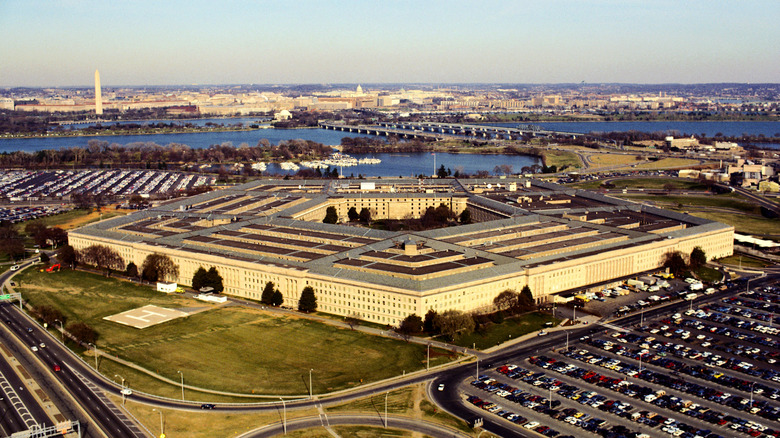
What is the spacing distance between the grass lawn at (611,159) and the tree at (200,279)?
78.2 meters

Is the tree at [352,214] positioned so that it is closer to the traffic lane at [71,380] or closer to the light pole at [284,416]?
the traffic lane at [71,380]

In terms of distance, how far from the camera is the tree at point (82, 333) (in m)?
34.9

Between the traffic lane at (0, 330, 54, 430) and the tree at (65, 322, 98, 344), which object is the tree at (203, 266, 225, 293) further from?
the traffic lane at (0, 330, 54, 430)

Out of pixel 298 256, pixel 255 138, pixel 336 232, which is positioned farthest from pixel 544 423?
pixel 255 138

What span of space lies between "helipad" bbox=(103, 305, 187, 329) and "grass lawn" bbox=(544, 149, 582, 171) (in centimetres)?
7431

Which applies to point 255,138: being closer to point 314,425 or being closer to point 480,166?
point 480,166

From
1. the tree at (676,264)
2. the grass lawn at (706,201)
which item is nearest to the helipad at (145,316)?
the tree at (676,264)

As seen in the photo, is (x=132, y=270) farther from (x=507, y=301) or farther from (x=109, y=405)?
(x=507, y=301)

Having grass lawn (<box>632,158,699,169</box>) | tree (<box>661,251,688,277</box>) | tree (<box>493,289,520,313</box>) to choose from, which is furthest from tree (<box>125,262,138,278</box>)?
grass lawn (<box>632,158,699,169</box>)

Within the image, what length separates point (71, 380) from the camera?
30766mm

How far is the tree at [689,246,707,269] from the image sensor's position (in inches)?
1932

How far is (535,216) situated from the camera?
5491 centimetres

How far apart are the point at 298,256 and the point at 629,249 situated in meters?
21.2

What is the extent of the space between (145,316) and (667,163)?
89396 millimetres
